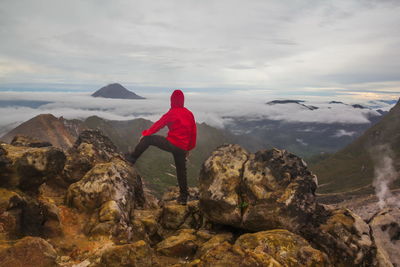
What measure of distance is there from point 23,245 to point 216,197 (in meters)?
10.7

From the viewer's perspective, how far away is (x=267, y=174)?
18.1m

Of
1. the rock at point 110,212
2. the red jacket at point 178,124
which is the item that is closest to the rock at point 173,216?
the rock at point 110,212

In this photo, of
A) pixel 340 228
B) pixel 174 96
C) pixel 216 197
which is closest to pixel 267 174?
pixel 216 197

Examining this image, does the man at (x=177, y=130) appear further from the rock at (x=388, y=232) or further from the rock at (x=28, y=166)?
the rock at (x=388, y=232)

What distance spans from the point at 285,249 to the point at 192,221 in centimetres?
875

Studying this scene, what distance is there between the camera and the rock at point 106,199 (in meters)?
15.8

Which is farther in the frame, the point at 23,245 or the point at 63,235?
the point at 63,235

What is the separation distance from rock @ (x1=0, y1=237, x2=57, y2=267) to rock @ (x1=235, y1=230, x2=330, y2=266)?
7.63 metres

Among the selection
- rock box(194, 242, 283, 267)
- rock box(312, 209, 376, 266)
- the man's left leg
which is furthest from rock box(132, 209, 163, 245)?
rock box(312, 209, 376, 266)

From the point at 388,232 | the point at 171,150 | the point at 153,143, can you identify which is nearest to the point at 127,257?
the point at 171,150

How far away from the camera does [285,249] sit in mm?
12281

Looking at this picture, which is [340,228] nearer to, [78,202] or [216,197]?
[216,197]

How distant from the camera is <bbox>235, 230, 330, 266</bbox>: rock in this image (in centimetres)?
1175

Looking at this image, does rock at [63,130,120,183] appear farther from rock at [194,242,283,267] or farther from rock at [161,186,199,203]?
rock at [194,242,283,267]
